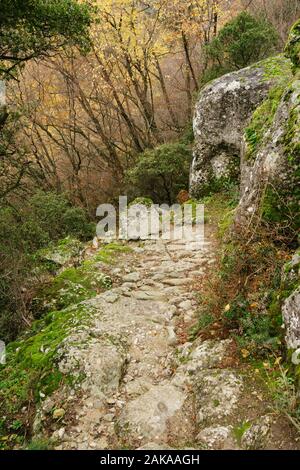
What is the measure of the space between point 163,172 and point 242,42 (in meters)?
4.56

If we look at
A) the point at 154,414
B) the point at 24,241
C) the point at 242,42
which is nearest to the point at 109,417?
the point at 154,414

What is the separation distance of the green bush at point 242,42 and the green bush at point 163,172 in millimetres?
3112

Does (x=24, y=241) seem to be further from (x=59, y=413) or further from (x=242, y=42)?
(x=242, y=42)

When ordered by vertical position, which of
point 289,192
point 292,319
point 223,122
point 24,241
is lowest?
point 24,241

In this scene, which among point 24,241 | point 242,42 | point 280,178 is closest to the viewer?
point 280,178

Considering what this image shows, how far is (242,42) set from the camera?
11594 millimetres

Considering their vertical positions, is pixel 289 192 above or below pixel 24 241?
above

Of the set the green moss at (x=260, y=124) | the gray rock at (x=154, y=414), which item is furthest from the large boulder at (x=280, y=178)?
the gray rock at (x=154, y=414)

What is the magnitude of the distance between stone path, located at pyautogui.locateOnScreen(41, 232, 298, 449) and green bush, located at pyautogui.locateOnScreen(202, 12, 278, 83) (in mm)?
9269

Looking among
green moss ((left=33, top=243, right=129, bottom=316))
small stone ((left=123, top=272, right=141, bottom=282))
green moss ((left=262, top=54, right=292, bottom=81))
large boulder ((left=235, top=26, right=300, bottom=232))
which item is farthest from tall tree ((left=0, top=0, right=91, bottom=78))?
green moss ((left=262, top=54, right=292, bottom=81))

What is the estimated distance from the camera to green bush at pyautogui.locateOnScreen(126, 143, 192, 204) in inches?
464

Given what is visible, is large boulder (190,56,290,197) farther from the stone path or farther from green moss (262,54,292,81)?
the stone path

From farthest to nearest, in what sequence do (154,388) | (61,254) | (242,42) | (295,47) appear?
(242,42) → (61,254) → (295,47) → (154,388)

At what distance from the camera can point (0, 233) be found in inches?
277
